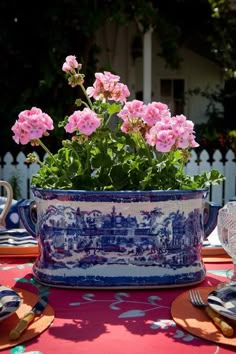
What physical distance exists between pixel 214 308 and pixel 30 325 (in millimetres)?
317

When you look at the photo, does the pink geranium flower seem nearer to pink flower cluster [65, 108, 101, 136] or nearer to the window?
pink flower cluster [65, 108, 101, 136]

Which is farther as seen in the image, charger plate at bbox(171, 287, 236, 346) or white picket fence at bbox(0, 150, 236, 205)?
white picket fence at bbox(0, 150, 236, 205)

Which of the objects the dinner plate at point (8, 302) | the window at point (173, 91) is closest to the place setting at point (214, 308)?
the dinner plate at point (8, 302)

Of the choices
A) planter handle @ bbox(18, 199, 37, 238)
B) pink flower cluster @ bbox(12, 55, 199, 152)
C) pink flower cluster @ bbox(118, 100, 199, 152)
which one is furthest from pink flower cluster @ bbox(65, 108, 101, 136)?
planter handle @ bbox(18, 199, 37, 238)

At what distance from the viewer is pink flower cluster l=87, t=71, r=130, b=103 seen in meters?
1.17

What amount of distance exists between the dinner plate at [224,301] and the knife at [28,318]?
0.31 metres

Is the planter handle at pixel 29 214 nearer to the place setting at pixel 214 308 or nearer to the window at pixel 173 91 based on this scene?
the place setting at pixel 214 308

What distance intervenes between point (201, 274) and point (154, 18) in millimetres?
A: 6048

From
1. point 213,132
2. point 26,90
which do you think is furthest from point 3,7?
point 213,132

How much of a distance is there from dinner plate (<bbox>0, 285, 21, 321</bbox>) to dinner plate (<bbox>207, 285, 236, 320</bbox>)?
34 centimetres

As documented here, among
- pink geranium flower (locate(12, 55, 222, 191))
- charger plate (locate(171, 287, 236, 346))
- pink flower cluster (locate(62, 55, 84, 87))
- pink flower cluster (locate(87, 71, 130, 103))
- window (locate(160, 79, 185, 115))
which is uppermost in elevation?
window (locate(160, 79, 185, 115))

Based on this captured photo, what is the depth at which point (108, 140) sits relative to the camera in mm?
1177

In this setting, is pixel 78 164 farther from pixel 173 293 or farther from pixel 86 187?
pixel 173 293

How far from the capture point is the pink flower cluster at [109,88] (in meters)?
1.17
